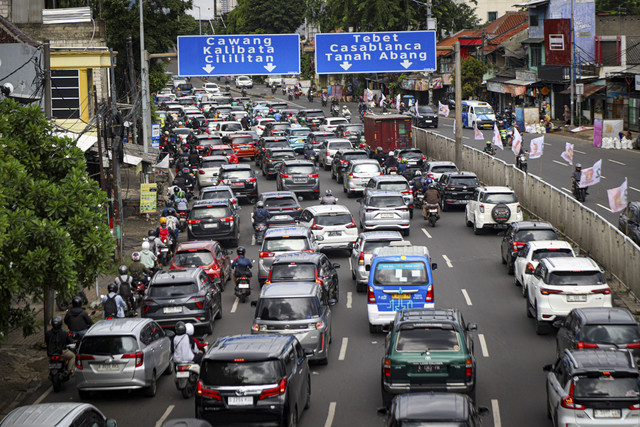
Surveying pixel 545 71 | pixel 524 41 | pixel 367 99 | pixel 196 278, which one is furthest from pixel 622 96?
pixel 196 278

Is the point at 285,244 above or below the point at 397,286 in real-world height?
above

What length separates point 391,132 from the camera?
52.3 metres

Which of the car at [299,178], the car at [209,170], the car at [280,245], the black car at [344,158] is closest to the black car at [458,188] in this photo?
the car at [299,178]

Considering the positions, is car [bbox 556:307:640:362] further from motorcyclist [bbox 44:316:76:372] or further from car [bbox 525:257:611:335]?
motorcyclist [bbox 44:316:76:372]

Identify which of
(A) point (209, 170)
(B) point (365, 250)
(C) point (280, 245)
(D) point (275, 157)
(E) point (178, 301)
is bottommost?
(E) point (178, 301)

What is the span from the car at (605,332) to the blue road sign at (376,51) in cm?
2572

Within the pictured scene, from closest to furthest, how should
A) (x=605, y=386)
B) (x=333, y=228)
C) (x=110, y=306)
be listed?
(x=605, y=386) → (x=110, y=306) → (x=333, y=228)

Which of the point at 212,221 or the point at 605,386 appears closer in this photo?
the point at 605,386

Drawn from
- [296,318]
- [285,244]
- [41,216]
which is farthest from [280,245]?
[41,216]

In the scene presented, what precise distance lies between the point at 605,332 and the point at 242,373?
6682 millimetres

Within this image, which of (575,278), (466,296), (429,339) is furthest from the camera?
(466,296)

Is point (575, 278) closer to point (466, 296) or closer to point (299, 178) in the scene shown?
point (466, 296)

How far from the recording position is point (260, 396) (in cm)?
1461

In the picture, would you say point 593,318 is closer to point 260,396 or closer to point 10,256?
point 260,396
